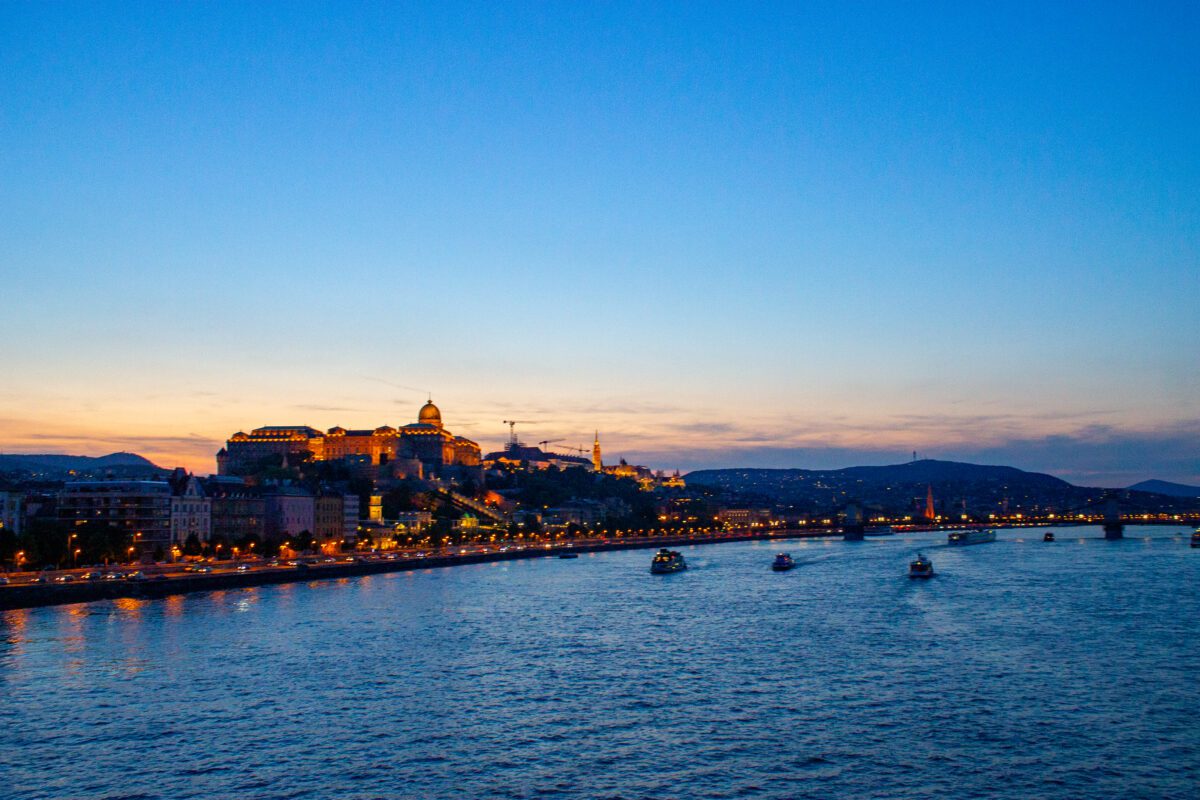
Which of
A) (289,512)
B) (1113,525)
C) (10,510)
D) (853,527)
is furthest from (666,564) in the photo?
(1113,525)

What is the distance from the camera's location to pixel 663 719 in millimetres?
26828

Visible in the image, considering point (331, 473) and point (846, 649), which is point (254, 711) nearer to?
point (846, 649)

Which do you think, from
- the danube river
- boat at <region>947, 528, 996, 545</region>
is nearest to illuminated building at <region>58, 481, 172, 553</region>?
the danube river

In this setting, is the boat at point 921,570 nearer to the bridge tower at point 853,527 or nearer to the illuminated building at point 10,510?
the illuminated building at point 10,510

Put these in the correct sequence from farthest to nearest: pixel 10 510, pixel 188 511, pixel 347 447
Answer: pixel 347 447
pixel 188 511
pixel 10 510

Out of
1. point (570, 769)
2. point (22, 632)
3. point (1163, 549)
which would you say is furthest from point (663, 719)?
point (1163, 549)

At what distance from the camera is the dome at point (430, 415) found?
19075 cm

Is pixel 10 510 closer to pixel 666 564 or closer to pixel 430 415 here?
pixel 666 564

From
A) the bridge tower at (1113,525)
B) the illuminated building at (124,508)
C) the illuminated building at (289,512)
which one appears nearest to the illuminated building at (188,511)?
the illuminated building at (124,508)

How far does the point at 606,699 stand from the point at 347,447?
149 metres

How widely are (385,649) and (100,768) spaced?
15.9 meters

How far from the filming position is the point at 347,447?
173m

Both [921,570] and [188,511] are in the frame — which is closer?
[921,570]

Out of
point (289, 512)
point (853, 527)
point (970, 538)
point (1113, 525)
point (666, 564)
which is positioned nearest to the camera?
point (666, 564)
